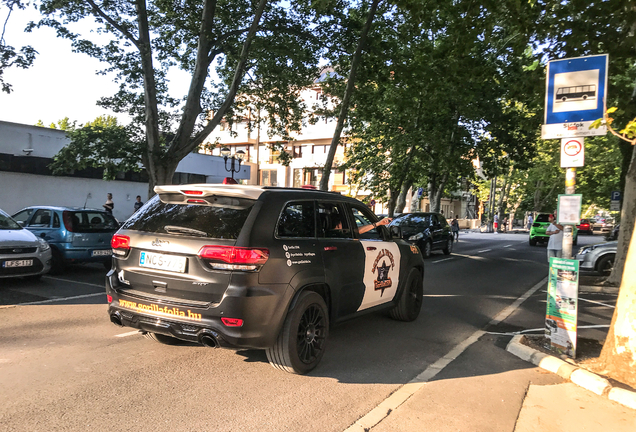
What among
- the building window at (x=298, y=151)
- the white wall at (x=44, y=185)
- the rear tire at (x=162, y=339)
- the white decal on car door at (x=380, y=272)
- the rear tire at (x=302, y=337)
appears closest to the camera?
the rear tire at (x=302, y=337)

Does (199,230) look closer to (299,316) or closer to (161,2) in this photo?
(299,316)

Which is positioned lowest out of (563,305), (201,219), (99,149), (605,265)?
(605,265)

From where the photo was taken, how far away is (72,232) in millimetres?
10719

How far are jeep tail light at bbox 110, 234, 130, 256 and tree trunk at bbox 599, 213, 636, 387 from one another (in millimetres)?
4965

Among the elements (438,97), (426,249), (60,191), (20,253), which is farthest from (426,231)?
(60,191)

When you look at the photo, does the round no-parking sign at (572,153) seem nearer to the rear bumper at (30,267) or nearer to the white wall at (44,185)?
the rear bumper at (30,267)

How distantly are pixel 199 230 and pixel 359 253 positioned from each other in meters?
2.02

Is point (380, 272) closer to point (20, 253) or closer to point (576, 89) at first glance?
point (576, 89)

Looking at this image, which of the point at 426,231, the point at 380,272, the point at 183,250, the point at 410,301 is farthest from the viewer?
the point at 426,231

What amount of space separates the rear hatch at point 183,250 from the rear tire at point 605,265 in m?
13.0

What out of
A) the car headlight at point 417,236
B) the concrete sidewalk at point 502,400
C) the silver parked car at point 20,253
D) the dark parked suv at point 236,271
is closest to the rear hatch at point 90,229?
the silver parked car at point 20,253

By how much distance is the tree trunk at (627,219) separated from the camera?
1117 centimetres

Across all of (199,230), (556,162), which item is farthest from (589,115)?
(556,162)

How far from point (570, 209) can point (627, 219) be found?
7180mm
